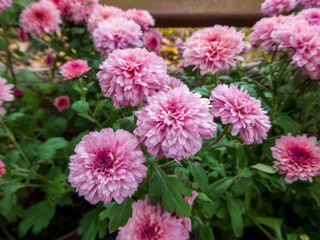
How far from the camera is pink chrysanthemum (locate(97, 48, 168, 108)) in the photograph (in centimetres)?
44

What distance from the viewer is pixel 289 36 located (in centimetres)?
62

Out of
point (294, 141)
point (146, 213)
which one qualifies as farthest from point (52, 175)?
point (294, 141)

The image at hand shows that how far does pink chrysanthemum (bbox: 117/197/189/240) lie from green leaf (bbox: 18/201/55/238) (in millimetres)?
631

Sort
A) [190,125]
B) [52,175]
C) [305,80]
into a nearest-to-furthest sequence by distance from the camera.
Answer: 1. [190,125]
2. [305,80]
3. [52,175]

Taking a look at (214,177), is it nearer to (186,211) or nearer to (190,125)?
(186,211)

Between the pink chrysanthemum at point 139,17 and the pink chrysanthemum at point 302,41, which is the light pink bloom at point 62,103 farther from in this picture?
the pink chrysanthemum at point 302,41

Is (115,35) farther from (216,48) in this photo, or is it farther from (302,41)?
(302,41)

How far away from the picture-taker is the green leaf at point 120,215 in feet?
1.54

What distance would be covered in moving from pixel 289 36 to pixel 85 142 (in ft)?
1.95

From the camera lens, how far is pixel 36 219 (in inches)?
40.0

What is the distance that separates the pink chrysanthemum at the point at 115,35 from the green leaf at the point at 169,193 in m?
0.49

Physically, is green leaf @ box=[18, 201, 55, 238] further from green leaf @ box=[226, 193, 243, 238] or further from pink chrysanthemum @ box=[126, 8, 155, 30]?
pink chrysanthemum @ box=[126, 8, 155, 30]

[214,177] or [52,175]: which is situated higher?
[214,177]

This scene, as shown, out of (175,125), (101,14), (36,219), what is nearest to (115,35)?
(101,14)
